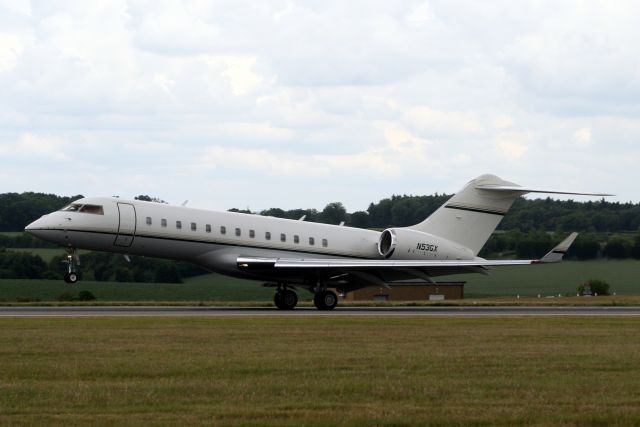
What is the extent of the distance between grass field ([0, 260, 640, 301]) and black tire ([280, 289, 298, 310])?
13.9m

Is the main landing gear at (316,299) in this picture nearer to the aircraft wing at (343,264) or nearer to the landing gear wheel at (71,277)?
the aircraft wing at (343,264)

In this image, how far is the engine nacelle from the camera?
1564 inches

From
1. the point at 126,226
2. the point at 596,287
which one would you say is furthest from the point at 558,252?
the point at 596,287

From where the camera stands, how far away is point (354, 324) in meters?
27.5

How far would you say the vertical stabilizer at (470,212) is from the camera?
4144 cm

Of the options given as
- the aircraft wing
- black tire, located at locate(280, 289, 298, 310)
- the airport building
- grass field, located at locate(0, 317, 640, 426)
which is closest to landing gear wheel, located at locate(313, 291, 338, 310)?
black tire, located at locate(280, 289, 298, 310)

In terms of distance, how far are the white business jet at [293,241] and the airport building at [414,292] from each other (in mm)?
18499

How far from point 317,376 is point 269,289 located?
4355cm

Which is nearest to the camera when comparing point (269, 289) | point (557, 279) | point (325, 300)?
point (325, 300)

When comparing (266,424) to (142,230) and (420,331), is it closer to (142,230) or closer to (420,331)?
(420,331)

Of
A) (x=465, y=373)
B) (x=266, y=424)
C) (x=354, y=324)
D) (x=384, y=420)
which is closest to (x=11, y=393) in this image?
(x=266, y=424)

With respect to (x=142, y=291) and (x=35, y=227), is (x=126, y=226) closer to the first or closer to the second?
(x=35, y=227)

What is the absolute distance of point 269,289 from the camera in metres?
59.4

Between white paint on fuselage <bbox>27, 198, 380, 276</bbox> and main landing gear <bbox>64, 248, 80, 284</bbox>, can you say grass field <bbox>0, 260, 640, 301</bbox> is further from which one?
main landing gear <bbox>64, 248, 80, 284</bbox>
